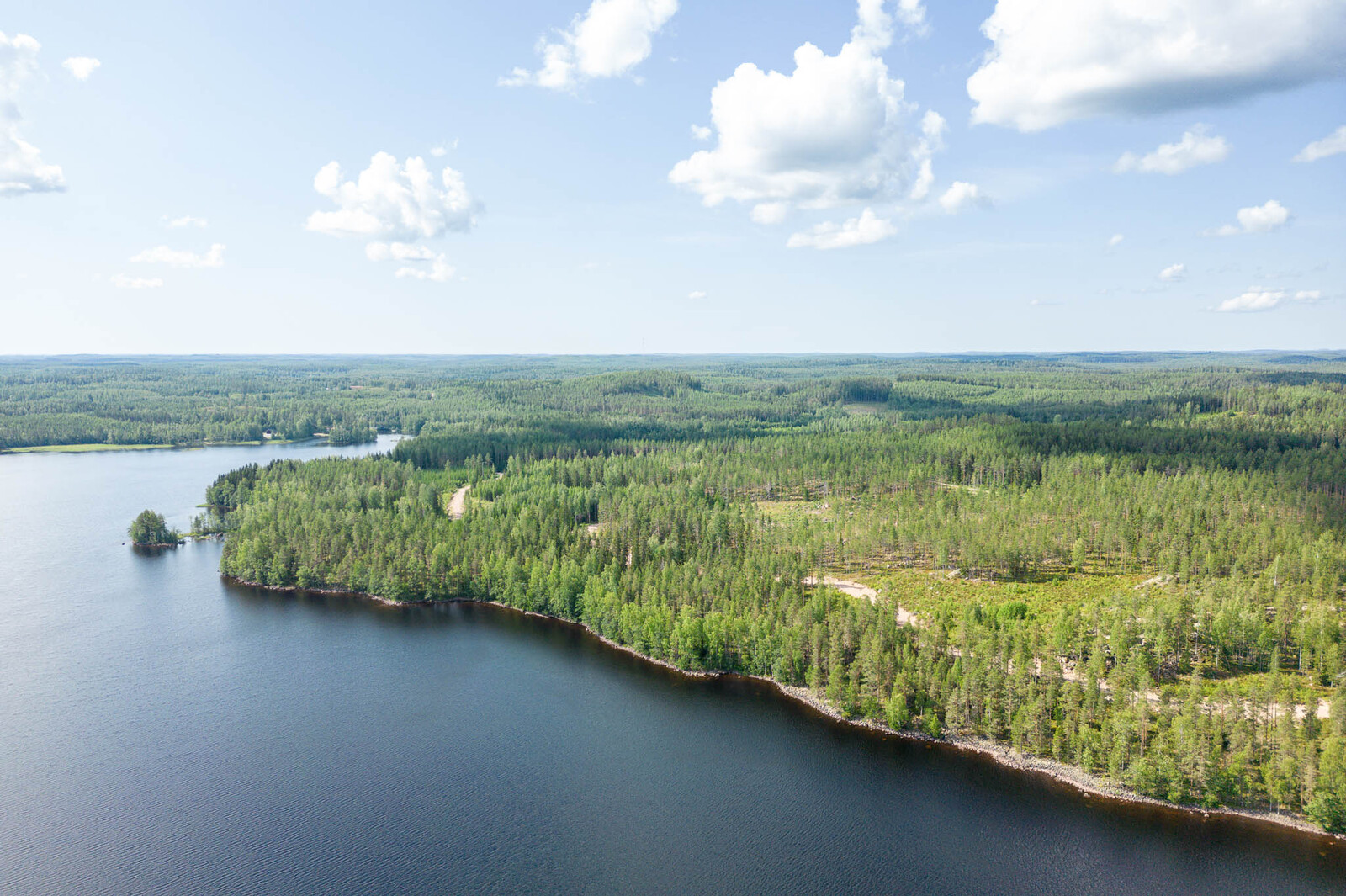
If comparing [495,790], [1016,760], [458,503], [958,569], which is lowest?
[495,790]

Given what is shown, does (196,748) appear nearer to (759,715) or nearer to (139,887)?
(139,887)

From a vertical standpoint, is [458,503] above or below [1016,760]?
above

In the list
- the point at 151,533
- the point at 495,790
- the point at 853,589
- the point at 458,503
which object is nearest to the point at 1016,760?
the point at 853,589

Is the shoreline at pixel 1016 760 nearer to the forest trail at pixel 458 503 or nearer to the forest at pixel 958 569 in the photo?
the forest at pixel 958 569

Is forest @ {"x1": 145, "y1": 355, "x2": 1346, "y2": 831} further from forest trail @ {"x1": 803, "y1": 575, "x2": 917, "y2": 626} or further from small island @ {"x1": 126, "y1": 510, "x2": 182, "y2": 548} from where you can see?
small island @ {"x1": 126, "y1": 510, "x2": 182, "y2": 548}

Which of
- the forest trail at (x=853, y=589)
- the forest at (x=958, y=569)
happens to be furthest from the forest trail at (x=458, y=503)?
the forest trail at (x=853, y=589)

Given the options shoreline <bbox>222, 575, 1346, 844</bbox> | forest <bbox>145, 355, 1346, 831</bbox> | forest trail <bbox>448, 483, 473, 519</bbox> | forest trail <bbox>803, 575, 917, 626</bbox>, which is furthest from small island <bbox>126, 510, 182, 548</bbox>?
forest trail <bbox>803, 575, 917, 626</bbox>

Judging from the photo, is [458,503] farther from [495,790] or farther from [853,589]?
[495,790]
